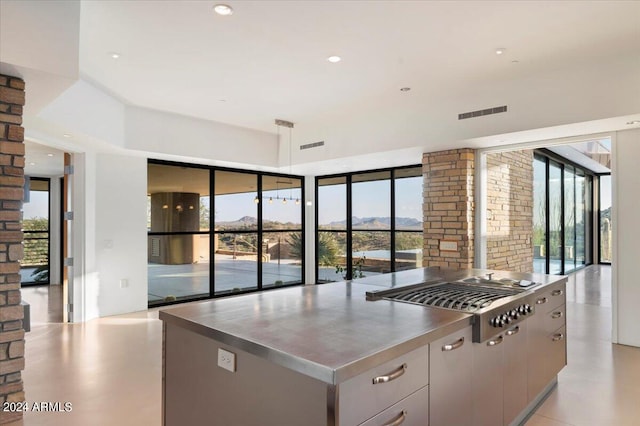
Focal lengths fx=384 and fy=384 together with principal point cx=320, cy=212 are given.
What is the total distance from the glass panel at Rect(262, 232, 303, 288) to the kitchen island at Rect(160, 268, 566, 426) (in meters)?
5.85

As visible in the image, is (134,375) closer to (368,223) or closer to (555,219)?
(368,223)

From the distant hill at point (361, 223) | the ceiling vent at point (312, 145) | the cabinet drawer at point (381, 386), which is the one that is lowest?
the cabinet drawer at point (381, 386)

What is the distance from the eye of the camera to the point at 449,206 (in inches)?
220

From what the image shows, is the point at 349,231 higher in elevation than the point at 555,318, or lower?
higher

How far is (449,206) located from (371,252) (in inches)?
104

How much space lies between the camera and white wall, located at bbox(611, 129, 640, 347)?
14.0 feet

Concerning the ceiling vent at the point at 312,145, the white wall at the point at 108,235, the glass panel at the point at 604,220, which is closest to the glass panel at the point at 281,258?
the ceiling vent at the point at 312,145

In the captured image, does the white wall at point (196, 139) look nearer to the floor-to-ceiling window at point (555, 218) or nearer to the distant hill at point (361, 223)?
the distant hill at point (361, 223)

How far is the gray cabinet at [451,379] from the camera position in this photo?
173 centimetres

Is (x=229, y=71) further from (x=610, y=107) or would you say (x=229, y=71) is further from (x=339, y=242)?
(x=339, y=242)

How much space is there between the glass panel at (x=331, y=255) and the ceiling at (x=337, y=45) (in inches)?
158

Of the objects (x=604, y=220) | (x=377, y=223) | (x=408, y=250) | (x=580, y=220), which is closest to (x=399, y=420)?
(x=408, y=250)

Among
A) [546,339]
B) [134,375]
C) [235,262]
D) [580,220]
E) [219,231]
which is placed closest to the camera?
[546,339]

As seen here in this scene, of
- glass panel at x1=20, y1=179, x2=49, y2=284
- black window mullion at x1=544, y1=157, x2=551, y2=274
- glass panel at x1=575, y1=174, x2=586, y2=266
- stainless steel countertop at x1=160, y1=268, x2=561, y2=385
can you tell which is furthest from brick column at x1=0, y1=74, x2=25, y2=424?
glass panel at x1=575, y1=174, x2=586, y2=266
